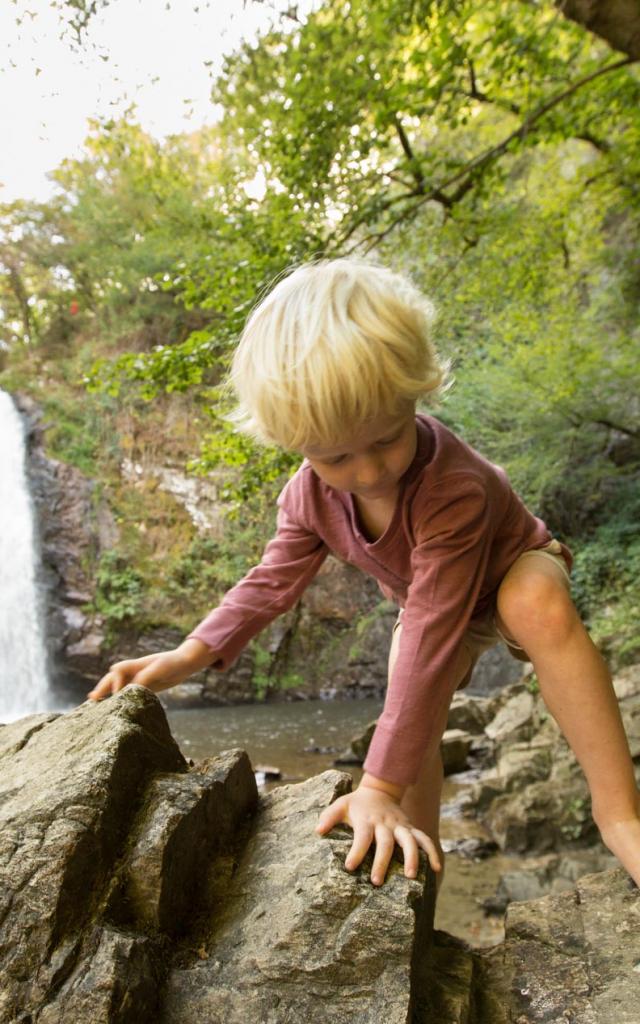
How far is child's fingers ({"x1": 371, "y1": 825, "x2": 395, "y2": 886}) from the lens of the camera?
4.03ft

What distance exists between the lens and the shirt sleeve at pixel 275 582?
190 cm

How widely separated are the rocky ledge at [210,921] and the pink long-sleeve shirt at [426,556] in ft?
0.82

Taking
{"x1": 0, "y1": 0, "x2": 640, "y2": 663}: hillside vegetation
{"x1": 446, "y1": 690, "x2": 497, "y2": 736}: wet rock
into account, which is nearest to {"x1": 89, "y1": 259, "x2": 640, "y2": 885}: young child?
{"x1": 0, "y1": 0, "x2": 640, "y2": 663}: hillside vegetation

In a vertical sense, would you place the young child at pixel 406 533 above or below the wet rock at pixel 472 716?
above

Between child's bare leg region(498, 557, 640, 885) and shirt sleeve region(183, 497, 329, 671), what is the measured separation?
618mm

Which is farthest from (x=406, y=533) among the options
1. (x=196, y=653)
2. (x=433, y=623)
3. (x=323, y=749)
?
(x=323, y=749)

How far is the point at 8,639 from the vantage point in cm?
1052

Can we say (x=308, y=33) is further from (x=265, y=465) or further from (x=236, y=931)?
(x=236, y=931)

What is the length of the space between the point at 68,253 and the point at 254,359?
14919 mm

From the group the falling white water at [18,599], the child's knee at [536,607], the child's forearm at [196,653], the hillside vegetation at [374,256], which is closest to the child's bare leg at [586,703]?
the child's knee at [536,607]

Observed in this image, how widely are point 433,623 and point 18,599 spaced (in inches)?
423

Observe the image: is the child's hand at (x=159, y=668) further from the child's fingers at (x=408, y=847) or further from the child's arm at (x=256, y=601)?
the child's fingers at (x=408, y=847)

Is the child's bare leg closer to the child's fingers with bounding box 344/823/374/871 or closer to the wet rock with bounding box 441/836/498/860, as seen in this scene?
the child's fingers with bounding box 344/823/374/871


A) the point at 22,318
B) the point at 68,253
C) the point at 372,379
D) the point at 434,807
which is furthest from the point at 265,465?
the point at 22,318
